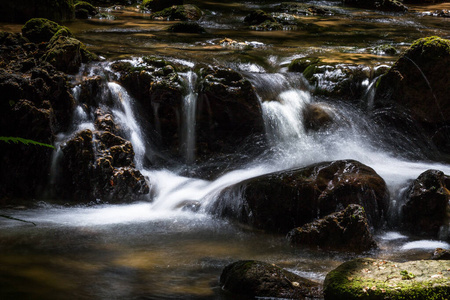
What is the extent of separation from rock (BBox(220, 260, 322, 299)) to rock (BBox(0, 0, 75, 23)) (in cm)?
1211

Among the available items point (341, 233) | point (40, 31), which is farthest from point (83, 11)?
point (341, 233)

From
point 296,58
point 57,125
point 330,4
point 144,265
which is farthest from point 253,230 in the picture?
point 330,4

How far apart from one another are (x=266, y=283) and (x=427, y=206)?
3.32 m

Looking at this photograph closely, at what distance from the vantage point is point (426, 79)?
9.52m

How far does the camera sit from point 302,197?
662 centimetres

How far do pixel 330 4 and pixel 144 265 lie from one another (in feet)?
68.5

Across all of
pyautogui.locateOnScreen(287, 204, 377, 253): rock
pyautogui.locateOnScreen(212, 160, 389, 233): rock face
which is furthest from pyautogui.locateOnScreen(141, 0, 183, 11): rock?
pyautogui.locateOnScreen(287, 204, 377, 253): rock

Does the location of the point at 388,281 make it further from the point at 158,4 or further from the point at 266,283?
the point at 158,4

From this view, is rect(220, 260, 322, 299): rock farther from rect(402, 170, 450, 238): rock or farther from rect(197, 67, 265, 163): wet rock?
rect(197, 67, 265, 163): wet rock

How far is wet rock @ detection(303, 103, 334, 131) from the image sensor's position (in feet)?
30.5

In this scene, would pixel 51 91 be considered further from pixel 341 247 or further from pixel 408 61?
pixel 408 61

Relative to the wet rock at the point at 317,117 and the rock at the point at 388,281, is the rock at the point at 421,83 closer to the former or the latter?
the wet rock at the point at 317,117

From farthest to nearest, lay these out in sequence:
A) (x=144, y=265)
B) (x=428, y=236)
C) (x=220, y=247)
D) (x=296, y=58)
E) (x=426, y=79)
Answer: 1. (x=296, y=58)
2. (x=426, y=79)
3. (x=428, y=236)
4. (x=220, y=247)
5. (x=144, y=265)

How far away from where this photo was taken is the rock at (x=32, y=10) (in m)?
13.8
